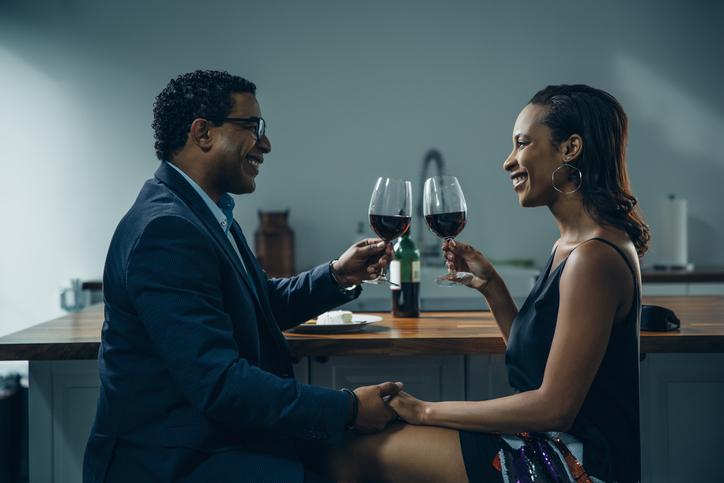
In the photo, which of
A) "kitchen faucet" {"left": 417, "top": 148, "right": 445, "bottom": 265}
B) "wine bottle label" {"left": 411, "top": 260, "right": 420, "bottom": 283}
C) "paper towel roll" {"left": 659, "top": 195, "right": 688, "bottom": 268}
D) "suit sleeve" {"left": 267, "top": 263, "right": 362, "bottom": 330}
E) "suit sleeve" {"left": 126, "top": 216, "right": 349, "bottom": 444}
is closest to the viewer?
"suit sleeve" {"left": 126, "top": 216, "right": 349, "bottom": 444}

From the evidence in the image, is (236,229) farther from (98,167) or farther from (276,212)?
(98,167)

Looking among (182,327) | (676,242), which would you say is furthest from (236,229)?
(676,242)

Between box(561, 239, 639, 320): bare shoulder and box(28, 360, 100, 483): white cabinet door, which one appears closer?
box(561, 239, 639, 320): bare shoulder

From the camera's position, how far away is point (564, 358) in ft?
3.38

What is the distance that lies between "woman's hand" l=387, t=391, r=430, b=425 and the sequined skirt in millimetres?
91

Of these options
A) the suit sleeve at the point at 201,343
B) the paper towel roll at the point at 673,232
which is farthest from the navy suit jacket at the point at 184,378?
the paper towel roll at the point at 673,232

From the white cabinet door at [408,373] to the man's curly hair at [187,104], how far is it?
75 cm

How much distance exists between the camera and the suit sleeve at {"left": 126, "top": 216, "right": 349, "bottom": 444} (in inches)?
39.3

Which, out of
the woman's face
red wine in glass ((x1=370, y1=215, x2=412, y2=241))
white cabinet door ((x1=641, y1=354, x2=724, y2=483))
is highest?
the woman's face

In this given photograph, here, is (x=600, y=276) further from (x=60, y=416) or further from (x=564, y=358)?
(x=60, y=416)

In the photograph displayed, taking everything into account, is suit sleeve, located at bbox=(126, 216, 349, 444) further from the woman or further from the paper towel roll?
the paper towel roll

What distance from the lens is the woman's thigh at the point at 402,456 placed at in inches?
43.8

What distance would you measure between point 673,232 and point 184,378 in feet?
11.5

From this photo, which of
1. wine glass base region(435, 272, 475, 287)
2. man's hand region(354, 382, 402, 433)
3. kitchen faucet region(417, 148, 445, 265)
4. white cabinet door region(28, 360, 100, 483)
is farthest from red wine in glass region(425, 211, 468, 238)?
kitchen faucet region(417, 148, 445, 265)
